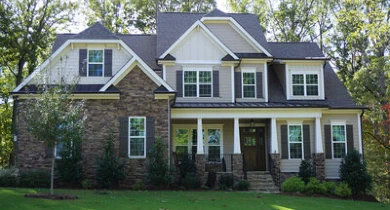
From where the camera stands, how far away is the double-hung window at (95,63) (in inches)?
840

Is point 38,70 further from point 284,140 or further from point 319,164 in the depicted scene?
point 319,164

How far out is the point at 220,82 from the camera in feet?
78.9

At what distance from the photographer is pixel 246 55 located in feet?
81.1

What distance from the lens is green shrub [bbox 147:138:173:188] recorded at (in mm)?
19172

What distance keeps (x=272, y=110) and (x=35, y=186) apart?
11.4 meters

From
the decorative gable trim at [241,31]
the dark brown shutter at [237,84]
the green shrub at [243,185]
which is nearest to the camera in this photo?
the green shrub at [243,185]

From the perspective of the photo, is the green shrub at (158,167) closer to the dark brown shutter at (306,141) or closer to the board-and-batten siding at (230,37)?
the dark brown shutter at (306,141)

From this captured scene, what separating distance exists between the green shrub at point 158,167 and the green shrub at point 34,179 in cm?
418

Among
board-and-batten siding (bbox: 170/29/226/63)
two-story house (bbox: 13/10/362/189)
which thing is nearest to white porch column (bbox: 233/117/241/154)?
two-story house (bbox: 13/10/362/189)

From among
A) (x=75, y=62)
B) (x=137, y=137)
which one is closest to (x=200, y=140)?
(x=137, y=137)

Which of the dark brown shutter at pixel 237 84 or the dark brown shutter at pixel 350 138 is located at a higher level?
the dark brown shutter at pixel 237 84

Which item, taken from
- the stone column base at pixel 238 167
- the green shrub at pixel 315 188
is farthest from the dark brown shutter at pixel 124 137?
the green shrub at pixel 315 188

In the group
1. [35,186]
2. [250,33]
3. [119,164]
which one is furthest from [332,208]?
[250,33]

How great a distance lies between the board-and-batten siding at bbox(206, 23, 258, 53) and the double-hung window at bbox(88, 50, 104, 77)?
696cm
